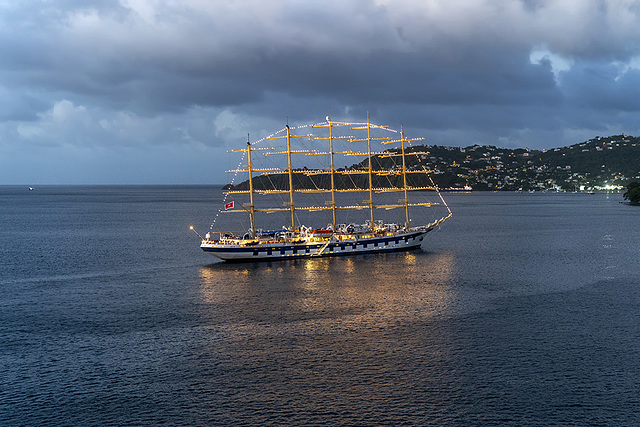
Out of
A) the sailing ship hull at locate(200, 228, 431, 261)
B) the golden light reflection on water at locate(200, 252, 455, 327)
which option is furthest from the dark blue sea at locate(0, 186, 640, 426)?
the sailing ship hull at locate(200, 228, 431, 261)

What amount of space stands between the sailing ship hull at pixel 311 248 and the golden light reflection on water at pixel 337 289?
2.28 m

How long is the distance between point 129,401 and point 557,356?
30.6 m

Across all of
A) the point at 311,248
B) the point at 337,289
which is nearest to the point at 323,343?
the point at 337,289

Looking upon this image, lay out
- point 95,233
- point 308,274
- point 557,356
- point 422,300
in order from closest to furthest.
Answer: point 557,356 → point 422,300 → point 308,274 → point 95,233

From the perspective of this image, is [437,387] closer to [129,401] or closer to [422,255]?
[129,401]

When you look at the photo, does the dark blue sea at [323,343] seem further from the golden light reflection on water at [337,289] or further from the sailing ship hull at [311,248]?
the sailing ship hull at [311,248]

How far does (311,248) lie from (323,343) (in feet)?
151

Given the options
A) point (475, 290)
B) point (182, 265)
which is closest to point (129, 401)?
point (475, 290)

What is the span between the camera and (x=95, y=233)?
136 meters

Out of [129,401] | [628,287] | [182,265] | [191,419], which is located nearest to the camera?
[191,419]

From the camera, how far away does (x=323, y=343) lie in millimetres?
46125

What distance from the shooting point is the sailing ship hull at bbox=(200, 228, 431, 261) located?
288 feet

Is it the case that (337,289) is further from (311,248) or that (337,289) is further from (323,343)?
(311,248)

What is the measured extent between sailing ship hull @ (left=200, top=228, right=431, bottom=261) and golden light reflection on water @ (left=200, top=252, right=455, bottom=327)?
2.28 meters
